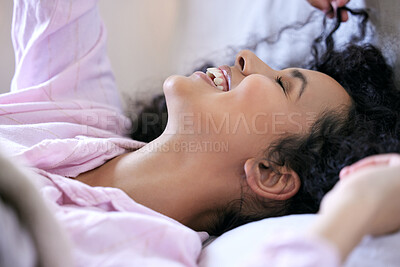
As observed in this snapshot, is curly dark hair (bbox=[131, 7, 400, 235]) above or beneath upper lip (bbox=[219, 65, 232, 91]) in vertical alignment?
beneath

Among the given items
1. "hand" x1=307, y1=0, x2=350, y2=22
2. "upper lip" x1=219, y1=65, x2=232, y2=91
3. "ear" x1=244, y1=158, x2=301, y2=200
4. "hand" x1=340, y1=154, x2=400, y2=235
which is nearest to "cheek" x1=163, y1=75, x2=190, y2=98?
"upper lip" x1=219, y1=65, x2=232, y2=91

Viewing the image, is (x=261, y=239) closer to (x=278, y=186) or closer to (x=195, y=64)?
(x=278, y=186)

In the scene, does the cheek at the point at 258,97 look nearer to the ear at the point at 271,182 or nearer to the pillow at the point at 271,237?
the ear at the point at 271,182

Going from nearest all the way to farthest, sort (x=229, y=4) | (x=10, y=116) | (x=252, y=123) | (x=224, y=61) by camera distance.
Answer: (x=252, y=123) < (x=10, y=116) < (x=224, y=61) < (x=229, y=4)

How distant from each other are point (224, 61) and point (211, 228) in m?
0.65

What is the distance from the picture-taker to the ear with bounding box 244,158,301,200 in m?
0.83

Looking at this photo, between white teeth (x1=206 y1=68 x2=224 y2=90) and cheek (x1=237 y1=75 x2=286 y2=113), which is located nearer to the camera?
cheek (x1=237 y1=75 x2=286 y2=113)

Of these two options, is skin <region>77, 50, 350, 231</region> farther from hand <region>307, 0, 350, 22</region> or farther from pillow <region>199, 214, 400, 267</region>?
hand <region>307, 0, 350, 22</region>

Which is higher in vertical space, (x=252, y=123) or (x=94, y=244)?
(x=252, y=123)

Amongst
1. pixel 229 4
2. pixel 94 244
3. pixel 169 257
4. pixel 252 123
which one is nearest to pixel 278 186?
pixel 252 123

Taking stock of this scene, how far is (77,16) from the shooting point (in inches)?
44.7

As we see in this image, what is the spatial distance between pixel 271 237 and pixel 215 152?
374 mm

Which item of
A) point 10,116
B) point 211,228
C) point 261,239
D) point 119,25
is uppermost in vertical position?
point 119,25

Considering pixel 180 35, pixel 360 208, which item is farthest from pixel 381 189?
pixel 180 35
